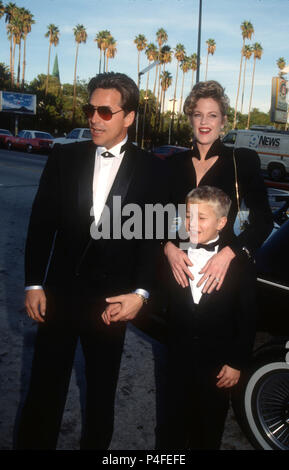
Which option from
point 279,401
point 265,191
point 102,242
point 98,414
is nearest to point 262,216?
point 265,191

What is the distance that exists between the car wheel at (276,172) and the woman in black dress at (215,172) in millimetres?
21918

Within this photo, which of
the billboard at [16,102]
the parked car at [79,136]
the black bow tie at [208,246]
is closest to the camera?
the black bow tie at [208,246]

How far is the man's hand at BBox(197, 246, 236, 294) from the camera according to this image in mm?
1850

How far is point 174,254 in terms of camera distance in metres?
1.96

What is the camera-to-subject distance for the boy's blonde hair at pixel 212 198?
6.22ft

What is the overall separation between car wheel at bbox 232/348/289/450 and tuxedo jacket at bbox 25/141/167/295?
2.93ft

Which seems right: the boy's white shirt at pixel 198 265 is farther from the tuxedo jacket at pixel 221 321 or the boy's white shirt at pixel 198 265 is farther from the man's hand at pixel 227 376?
the man's hand at pixel 227 376

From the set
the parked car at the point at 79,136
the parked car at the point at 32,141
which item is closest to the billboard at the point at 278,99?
the parked car at the point at 79,136

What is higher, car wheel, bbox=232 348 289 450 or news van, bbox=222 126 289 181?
news van, bbox=222 126 289 181

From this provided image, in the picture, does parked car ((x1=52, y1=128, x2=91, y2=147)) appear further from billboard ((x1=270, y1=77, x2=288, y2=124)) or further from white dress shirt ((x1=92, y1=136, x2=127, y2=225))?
white dress shirt ((x1=92, y1=136, x2=127, y2=225))

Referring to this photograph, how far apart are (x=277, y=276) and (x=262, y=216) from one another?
1.69 feet

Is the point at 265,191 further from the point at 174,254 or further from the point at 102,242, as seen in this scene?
the point at 102,242

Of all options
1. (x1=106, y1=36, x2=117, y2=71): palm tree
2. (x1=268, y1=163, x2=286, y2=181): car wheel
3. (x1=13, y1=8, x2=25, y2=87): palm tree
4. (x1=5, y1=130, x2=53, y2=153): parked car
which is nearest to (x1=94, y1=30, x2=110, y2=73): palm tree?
(x1=106, y1=36, x2=117, y2=71): palm tree

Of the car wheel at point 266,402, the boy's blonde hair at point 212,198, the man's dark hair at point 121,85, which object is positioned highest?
the man's dark hair at point 121,85
